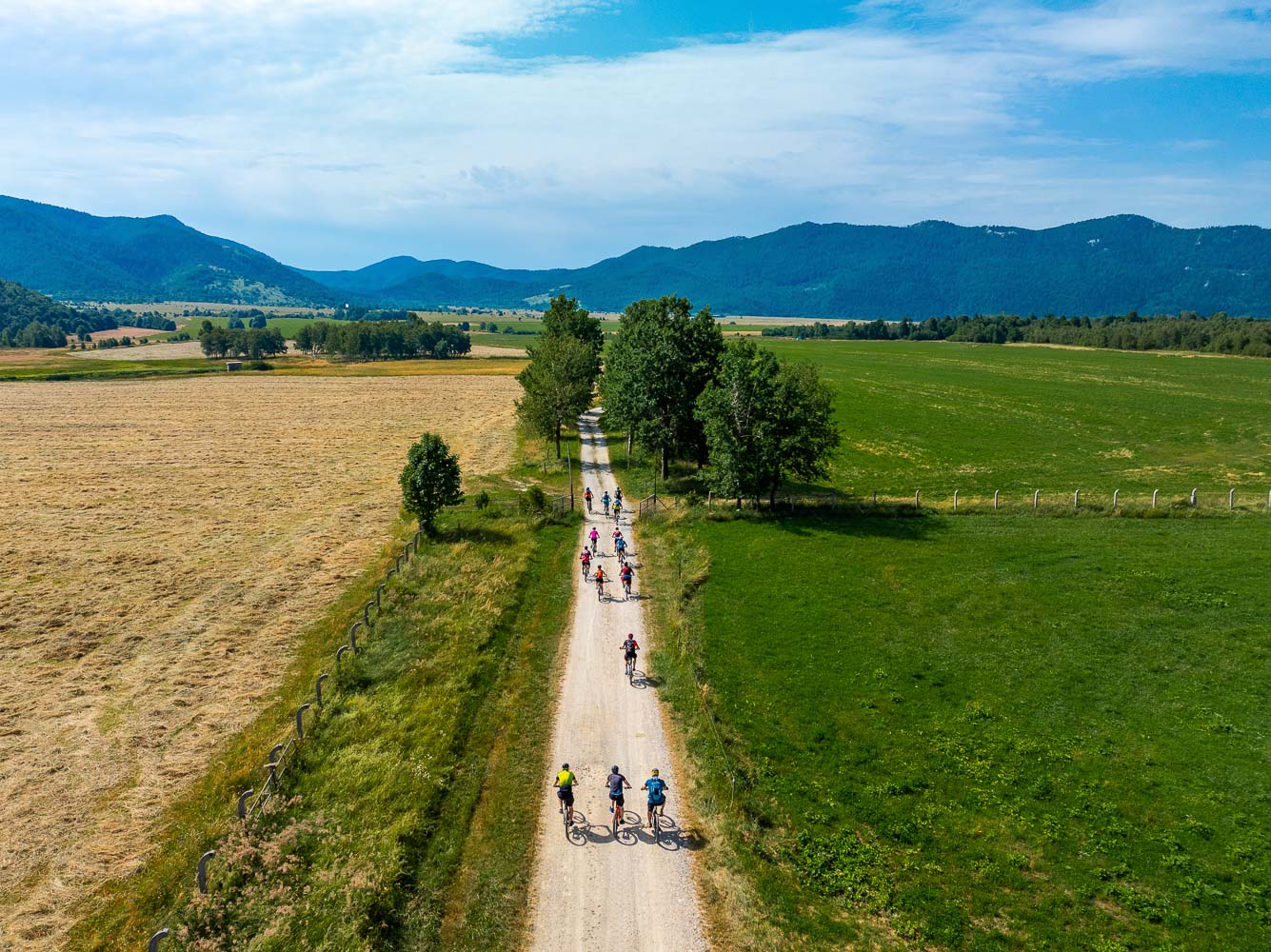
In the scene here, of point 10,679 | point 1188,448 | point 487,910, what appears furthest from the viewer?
point 1188,448

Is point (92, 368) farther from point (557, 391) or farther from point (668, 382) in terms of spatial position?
point (668, 382)

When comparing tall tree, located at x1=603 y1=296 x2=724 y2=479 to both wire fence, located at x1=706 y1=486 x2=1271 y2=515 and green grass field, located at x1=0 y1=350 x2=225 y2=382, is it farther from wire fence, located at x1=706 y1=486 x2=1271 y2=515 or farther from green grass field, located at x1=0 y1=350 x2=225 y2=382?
green grass field, located at x1=0 y1=350 x2=225 y2=382

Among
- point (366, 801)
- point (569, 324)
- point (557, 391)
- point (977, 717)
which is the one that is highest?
point (569, 324)

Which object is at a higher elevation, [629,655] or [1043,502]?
[1043,502]

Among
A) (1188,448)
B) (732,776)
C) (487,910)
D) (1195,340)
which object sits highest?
(1195,340)

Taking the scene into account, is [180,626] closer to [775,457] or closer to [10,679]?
[10,679]

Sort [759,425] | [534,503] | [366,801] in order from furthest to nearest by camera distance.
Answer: [534,503] → [759,425] → [366,801]

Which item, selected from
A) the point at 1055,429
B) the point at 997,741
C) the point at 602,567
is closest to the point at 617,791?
the point at 997,741

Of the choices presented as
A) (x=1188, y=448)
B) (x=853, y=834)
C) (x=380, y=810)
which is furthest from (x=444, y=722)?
(x=1188, y=448)
